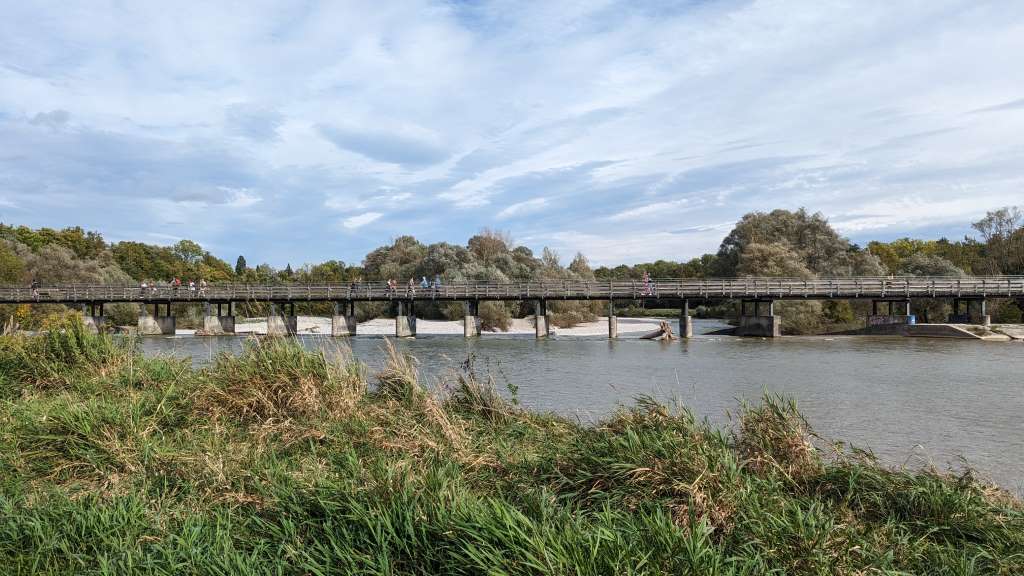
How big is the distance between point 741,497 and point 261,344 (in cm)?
781

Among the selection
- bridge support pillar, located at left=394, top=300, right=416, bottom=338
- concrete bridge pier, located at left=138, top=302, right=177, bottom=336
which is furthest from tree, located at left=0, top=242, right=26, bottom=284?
bridge support pillar, located at left=394, top=300, right=416, bottom=338

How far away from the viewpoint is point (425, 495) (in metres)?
5.06

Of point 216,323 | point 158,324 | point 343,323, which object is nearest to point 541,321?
point 343,323

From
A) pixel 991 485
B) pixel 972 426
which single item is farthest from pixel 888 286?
pixel 991 485

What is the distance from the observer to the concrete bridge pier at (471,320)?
52116mm

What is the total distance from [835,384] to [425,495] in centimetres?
2050

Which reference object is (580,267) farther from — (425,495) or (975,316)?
(425,495)

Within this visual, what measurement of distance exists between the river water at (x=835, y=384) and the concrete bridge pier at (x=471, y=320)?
30.1ft

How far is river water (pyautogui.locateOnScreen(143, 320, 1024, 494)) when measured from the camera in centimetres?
1223

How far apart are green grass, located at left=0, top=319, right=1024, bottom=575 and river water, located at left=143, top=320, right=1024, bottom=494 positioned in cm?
187

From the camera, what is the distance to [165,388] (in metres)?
10.2

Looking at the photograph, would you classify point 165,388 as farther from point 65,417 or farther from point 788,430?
point 788,430

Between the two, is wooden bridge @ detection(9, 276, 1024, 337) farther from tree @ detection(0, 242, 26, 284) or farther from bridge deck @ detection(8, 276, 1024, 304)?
tree @ detection(0, 242, 26, 284)

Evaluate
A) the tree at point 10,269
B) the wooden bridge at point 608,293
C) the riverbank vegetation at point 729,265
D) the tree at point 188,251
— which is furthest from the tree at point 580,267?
the tree at point 188,251
